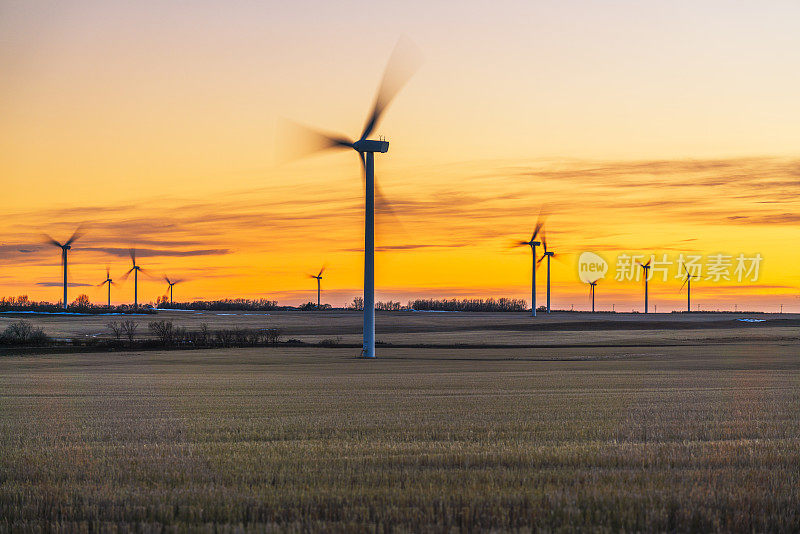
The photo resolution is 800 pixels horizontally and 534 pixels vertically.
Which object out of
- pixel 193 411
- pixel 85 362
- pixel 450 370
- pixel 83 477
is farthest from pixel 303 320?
pixel 83 477

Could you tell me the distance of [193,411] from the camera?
28.8 metres

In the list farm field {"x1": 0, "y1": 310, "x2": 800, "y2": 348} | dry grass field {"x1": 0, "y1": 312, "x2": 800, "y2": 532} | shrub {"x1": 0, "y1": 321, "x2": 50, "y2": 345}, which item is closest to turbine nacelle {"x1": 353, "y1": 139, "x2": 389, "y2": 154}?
farm field {"x1": 0, "y1": 310, "x2": 800, "y2": 348}

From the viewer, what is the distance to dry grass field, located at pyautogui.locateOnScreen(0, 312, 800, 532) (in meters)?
12.3

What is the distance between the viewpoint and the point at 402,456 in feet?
56.3

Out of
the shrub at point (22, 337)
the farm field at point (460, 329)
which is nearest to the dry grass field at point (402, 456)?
the shrub at point (22, 337)

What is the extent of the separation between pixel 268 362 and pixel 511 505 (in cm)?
5982

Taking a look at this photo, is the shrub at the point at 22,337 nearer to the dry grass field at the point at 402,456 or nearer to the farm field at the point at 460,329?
the farm field at the point at 460,329

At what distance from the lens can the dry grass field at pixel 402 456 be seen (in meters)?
12.3

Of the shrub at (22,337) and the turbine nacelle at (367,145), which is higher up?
the turbine nacelle at (367,145)

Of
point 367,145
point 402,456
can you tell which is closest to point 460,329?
point 367,145

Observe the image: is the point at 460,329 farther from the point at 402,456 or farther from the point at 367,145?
the point at 402,456

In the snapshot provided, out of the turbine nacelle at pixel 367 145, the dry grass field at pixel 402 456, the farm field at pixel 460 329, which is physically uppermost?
the turbine nacelle at pixel 367 145

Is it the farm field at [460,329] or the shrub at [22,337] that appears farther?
the farm field at [460,329]

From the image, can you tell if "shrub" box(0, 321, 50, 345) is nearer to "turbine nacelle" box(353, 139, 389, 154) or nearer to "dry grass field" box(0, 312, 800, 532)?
"turbine nacelle" box(353, 139, 389, 154)
